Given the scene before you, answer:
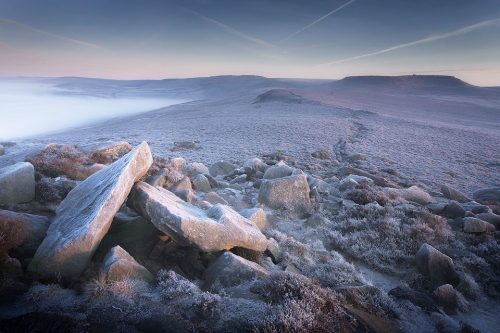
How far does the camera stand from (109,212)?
628 centimetres

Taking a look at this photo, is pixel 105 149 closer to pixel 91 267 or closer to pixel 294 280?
pixel 91 267

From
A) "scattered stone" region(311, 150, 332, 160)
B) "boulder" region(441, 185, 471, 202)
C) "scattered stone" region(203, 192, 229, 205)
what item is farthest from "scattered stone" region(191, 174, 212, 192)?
"scattered stone" region(311, 150, 332, 160)

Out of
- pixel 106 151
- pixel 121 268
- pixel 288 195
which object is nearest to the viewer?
pixel 121 268

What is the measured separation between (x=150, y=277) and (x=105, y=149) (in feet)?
36.2

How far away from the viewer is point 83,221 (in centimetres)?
619

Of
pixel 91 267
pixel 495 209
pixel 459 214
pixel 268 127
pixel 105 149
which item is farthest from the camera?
pixel 268 127

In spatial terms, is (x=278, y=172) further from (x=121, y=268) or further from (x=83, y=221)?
(x=121, y=268)

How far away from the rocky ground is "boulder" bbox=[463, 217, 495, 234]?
4cm

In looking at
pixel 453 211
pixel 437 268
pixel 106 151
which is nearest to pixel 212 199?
pixel 106 151

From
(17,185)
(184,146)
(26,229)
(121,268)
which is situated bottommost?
(184,146)

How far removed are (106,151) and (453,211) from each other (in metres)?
15.8

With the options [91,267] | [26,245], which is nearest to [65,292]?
[91,267]

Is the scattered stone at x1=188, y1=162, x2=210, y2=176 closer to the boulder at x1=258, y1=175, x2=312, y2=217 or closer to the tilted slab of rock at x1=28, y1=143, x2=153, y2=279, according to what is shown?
the boulder at x1=258, y1=175, x2=312, y2=217

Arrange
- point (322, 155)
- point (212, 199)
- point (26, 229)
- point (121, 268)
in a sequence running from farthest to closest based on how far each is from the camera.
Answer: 1. point (322, 155)
2. point (212, 199)
3. point (26, 229)
4. point (121, 268)
